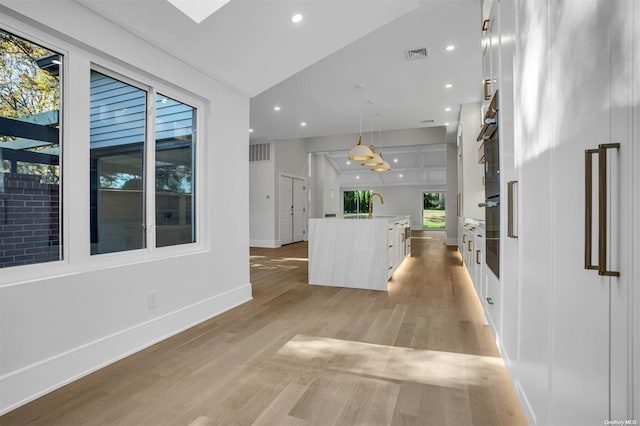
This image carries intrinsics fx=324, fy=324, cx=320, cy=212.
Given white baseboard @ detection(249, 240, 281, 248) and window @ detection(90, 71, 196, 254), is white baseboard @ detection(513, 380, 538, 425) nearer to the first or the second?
window @ detection(90, 71, 196, 254)

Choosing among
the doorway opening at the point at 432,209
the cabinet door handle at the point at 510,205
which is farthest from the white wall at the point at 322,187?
the cabinet door handle at the point at 510,205

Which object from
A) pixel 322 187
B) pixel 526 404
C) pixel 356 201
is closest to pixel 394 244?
pixel 526 404

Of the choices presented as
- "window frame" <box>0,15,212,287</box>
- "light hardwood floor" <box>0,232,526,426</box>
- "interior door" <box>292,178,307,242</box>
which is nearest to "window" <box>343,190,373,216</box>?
"interior door" <box>292,178,307,242</box>

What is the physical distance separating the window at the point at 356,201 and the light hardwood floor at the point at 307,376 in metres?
13.0

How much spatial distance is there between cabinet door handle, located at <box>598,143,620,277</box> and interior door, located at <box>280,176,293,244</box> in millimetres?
8249

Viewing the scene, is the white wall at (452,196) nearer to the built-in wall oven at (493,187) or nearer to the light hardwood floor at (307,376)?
the light hardwood floor at (307,376)

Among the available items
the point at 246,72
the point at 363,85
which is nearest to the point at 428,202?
the point at 363,85

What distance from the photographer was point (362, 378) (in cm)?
191

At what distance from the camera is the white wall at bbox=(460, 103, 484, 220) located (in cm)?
593

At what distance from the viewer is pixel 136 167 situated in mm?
2494

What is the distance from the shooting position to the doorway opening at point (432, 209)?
15.1 m

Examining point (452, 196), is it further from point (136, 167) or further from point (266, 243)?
point (136, 167)

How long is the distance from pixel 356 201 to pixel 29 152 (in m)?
14.8

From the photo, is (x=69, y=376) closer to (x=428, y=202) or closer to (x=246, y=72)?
(x=246, y=72)
